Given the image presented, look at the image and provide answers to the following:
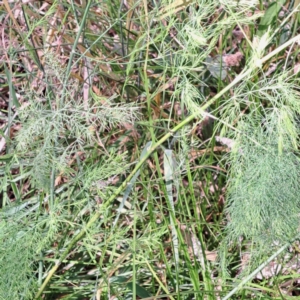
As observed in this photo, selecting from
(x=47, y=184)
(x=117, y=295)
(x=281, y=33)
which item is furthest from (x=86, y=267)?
(x=281, y=33)

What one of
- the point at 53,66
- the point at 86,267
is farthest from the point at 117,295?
the point at 53,66

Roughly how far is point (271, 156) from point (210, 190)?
0.42 meters

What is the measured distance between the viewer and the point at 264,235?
45.1 inches

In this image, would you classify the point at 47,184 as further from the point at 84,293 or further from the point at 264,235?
the point at 264,235

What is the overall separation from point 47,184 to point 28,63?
0.55m

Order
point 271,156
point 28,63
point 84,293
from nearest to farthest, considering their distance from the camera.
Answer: point 271,156 < point 84,293 < point 28,63

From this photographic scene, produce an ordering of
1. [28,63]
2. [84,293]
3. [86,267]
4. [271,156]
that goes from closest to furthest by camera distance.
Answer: [271,156] → [84,293] → [86,267] → [28,63]

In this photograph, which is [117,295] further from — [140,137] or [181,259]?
[140,137]

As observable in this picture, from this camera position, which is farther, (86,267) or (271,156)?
(86,267)

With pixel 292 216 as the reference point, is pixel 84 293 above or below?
below

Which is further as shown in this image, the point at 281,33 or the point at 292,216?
the point at 281,33

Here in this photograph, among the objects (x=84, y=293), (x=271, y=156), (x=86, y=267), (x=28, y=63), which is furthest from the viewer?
(x=28, y=63)

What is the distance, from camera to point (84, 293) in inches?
50.7

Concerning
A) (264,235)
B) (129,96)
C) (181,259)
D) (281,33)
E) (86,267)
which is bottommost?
(86,267)
